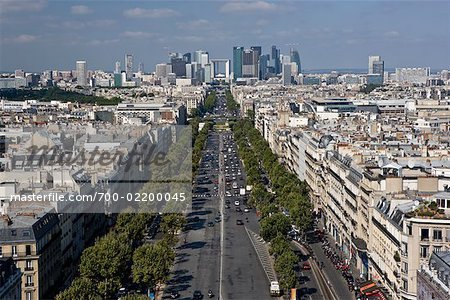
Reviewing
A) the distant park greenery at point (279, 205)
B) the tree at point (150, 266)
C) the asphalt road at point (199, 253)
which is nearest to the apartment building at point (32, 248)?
the tree at point (150, 266)

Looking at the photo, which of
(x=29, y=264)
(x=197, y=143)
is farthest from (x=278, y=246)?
(x=197, y=143)

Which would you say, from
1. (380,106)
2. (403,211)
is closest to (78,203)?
(403,211)

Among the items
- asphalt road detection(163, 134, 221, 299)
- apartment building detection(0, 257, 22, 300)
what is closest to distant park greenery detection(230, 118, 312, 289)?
asphalt road detection(163, 134, 221, 299)

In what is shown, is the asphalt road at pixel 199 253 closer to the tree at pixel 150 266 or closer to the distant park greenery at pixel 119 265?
the tree at pixel 150 266

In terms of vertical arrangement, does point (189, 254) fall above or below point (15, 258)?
below

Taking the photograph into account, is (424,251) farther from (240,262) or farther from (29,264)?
(29,264)

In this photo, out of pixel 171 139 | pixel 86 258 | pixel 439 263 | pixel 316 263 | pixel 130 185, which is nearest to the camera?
pixel 439 263

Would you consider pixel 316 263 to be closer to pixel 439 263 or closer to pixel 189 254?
pixel 189 254
